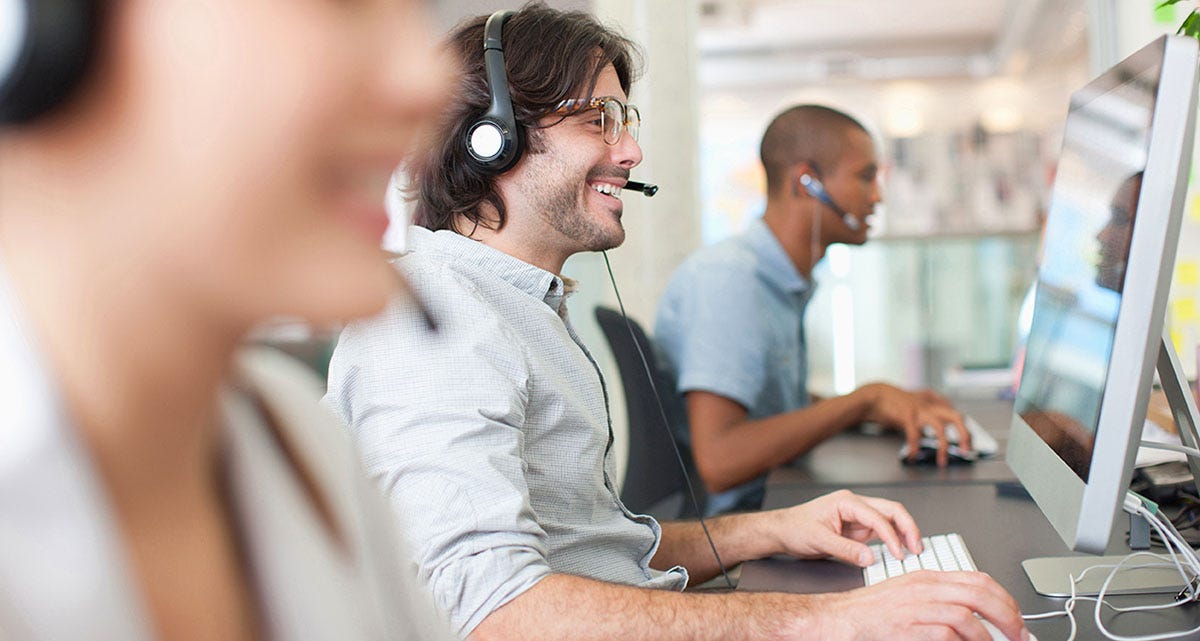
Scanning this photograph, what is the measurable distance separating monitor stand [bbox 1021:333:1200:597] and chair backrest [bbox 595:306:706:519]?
87 centimetres

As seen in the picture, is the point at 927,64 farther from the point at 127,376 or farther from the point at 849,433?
the point at 127,376

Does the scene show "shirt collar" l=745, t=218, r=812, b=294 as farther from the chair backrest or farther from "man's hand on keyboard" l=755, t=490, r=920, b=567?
"man's hand on keyboard" l=755, t=490, r=920, b=567

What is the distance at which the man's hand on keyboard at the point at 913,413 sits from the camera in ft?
5.91

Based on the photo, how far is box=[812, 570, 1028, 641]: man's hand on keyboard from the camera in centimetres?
82

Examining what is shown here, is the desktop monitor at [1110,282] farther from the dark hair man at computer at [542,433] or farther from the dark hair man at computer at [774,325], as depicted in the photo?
the dark hair man at computer at [774,325]

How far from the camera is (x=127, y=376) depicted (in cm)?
30

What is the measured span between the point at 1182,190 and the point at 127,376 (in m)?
0.73

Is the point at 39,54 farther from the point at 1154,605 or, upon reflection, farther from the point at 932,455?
the point at 932,455

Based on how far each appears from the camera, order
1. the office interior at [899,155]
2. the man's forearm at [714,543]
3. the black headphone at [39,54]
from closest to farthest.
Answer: the black headphone at [39,54]
the man's forearm at [714,543]
the office interior at [899,155]

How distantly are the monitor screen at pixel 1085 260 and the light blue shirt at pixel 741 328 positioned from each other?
2.83 ft

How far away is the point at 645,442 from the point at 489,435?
989 millimetres

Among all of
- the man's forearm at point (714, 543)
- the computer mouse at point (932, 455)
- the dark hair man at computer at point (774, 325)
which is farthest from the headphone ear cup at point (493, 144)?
the computer mouse at point (932, 455)

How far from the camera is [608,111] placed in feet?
4.44

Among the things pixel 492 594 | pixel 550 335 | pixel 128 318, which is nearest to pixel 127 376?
pixel 128 318
